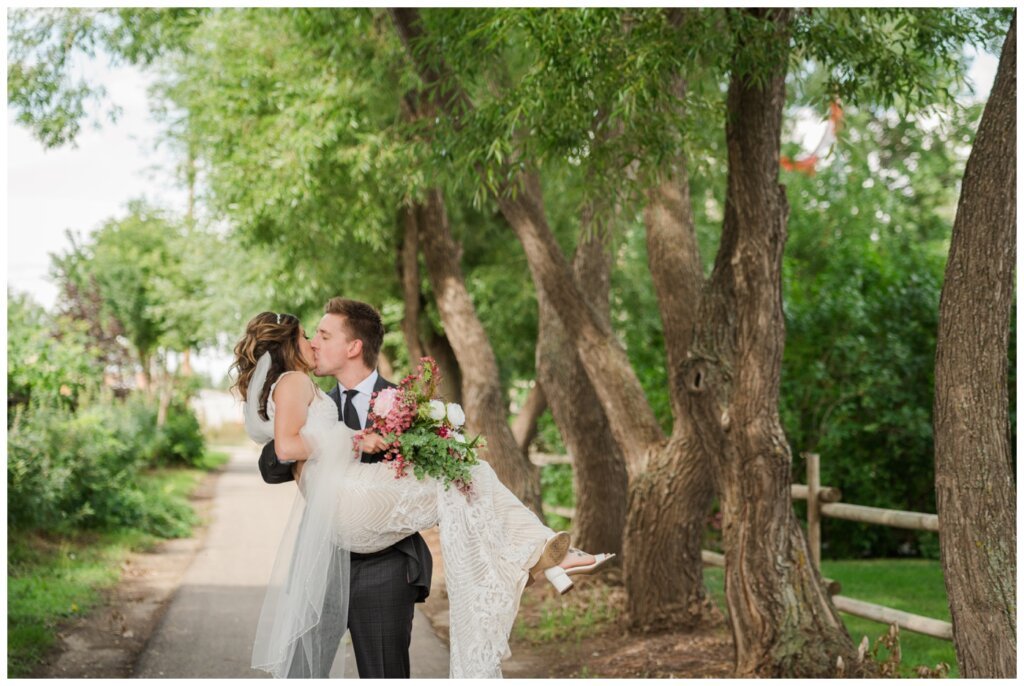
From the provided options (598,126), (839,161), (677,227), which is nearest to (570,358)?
(677,227)

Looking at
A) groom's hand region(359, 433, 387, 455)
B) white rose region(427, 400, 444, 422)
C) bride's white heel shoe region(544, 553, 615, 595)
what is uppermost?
white rose region(427, 400, 444, 422)

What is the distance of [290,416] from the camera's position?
4191 mm

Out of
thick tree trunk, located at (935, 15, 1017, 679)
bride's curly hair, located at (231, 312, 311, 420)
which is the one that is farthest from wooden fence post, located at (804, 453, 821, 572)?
bride's curly hair, located at (231, 312, 311, 420)

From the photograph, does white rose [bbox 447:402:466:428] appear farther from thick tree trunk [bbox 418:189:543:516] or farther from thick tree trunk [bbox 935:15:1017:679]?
thick tree trunk [bbox 418:189:543:516]

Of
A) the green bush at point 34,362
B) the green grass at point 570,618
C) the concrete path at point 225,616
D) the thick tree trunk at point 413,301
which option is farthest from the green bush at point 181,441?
the green grass at point 570,618

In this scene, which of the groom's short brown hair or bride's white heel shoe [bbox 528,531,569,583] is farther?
the groom's short brown hair

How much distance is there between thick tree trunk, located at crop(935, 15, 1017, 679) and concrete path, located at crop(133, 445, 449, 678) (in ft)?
10.3

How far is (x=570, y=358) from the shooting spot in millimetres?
10953

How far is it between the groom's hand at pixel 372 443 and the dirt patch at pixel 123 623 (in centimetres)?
414

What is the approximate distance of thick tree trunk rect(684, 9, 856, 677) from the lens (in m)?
6.97

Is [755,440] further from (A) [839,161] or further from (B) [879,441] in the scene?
(A) [839,161]

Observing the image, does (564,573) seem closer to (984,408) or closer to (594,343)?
(984,408)

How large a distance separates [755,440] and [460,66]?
133 inches

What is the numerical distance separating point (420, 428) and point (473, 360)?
24.7 ft
